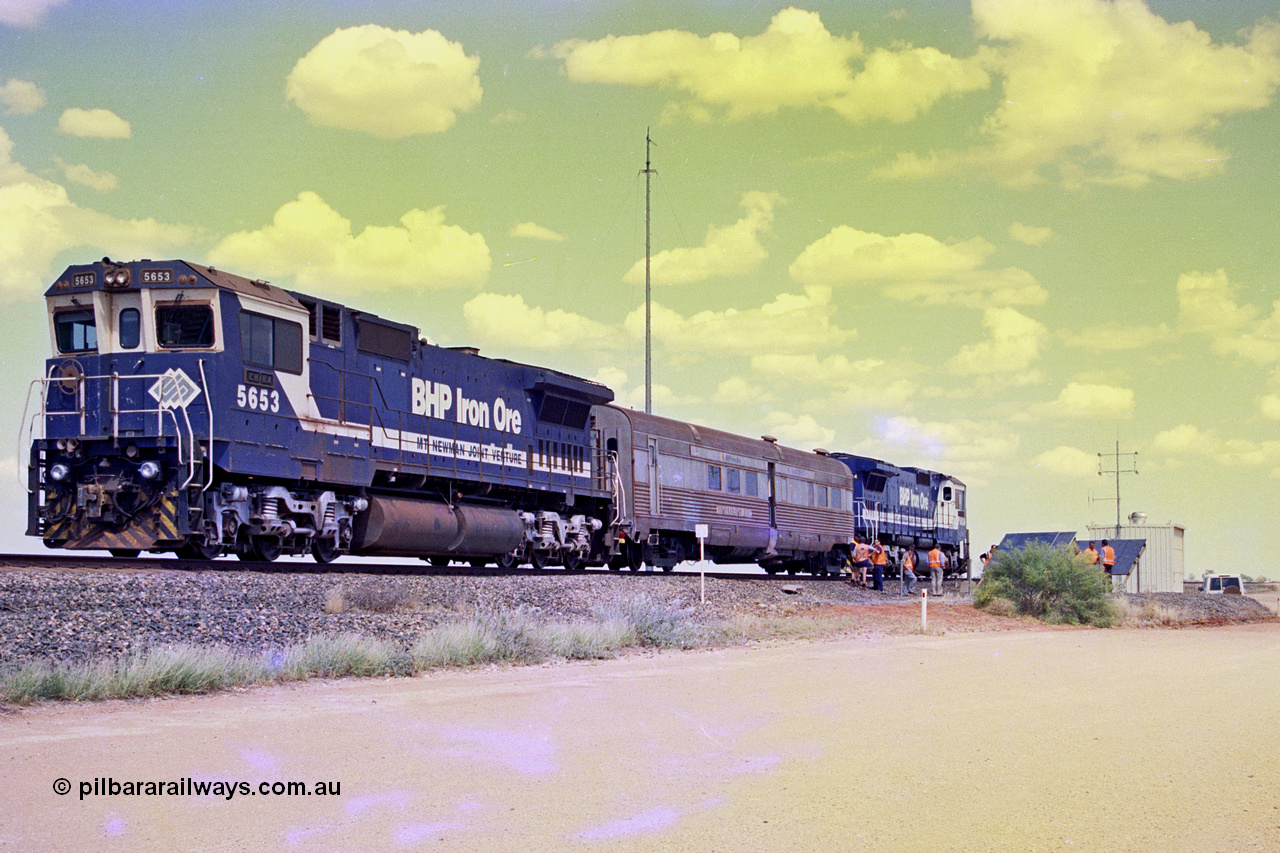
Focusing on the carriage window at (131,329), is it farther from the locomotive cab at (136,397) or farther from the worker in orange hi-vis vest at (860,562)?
the worker in orange hi-vis vest at (860,562)

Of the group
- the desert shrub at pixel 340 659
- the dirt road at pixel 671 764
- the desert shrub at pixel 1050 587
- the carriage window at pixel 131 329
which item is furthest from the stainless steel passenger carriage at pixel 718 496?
the dirt road at pixel 671 764

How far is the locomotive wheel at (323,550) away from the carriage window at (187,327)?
3.91 m

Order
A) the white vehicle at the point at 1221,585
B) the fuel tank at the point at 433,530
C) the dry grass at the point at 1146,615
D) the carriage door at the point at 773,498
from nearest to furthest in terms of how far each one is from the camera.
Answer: the fuel tank at the point at 433,530
the dry grass at the point at 1146,615
the carriage door at the point at 773,498
the white vehicle at the point at 1221,585

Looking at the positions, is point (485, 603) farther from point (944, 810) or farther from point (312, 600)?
point (944, 810)

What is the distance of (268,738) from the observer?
8633mm

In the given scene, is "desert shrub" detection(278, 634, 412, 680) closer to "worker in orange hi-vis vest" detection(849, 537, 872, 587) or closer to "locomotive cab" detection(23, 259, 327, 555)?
"locomotive cab" detection(23, 259, 327, 555)

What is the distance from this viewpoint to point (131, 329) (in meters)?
16.5

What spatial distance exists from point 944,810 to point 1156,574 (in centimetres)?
5001

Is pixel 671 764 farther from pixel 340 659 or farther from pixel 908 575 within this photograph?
pixel 908 575

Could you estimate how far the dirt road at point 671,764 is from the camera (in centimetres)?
604

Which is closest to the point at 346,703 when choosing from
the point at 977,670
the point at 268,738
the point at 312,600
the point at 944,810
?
the point at 268,738

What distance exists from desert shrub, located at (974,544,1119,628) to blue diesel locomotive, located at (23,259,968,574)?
8.10 m

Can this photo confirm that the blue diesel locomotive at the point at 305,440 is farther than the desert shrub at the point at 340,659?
Yes

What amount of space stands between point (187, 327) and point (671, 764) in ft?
37.3
